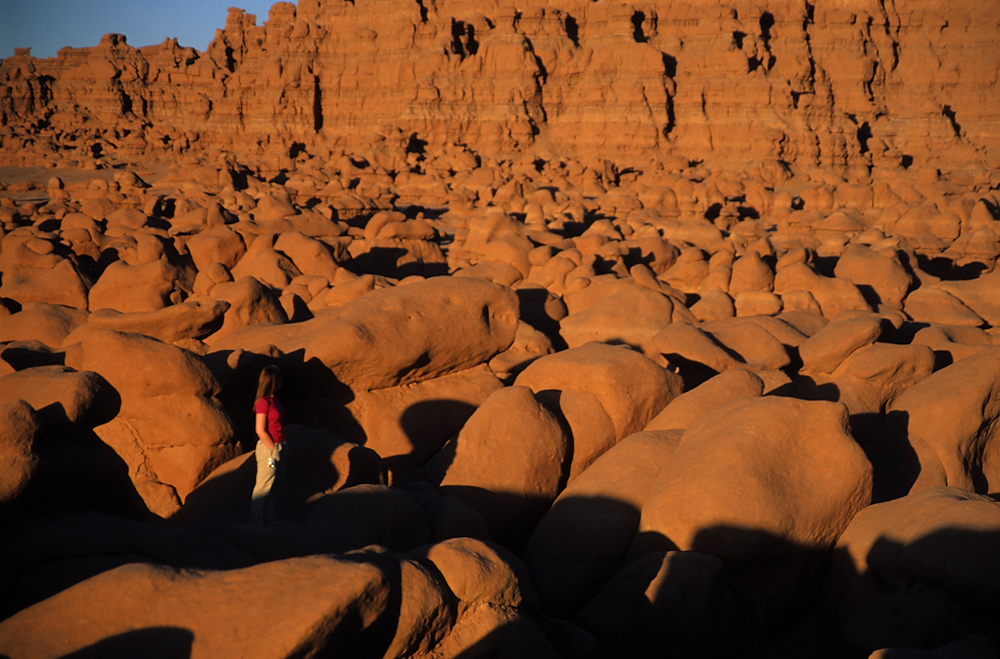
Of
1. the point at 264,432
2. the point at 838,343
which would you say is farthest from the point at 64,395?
the point at 838,343

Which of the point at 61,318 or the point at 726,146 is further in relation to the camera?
the point at 726,146

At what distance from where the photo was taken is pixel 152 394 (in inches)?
155

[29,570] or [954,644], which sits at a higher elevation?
[29,570]

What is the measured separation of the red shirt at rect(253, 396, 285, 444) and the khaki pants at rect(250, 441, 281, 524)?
0.07 metres

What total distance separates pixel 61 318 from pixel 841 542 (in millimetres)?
5516

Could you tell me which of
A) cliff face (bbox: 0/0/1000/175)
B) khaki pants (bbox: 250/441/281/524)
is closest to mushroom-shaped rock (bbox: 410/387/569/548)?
khaki pants (bbox: 250/441/281/524)

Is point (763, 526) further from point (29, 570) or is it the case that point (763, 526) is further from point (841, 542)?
point (29, 570)

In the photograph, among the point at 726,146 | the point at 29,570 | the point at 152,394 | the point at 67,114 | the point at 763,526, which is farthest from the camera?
the point at 67,114

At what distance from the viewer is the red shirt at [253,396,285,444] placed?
11.3 feet

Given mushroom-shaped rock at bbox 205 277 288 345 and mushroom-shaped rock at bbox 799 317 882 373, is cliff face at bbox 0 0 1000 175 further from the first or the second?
mushroom-shaped rock at bbox 799 317 882 373

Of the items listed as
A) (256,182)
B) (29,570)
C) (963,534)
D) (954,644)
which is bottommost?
(954,644)

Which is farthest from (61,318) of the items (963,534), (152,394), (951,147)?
(951,147)

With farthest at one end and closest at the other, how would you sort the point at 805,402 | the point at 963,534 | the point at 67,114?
1. the point at 67,114
2. the point at 805,402
3. the point at 963,534

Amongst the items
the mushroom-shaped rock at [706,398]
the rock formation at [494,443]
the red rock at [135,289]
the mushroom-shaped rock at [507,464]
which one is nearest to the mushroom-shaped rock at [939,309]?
the rock formation at [494,443]
